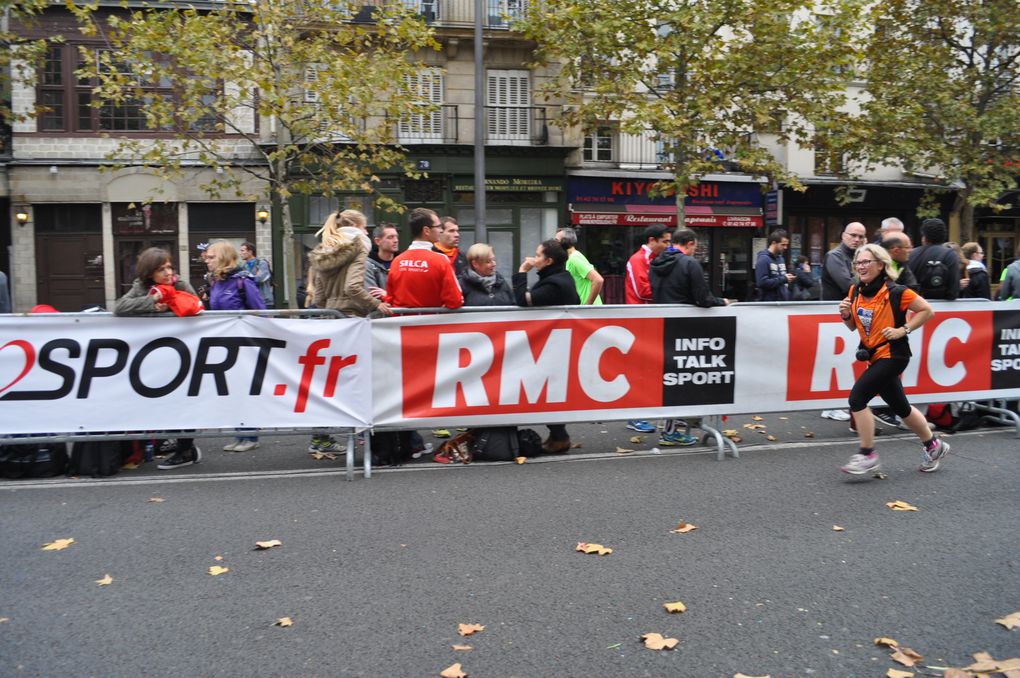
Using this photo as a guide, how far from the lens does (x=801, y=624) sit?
3896 mm

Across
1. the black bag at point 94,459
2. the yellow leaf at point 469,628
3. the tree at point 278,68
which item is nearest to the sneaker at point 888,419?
the yellow leaf at point 469,628

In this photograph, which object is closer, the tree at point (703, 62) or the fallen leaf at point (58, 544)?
the fallen leaf at point (58, 544)

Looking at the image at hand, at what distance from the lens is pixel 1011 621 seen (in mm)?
3906

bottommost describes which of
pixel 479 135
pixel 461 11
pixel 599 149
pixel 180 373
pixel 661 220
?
pixel 180 373

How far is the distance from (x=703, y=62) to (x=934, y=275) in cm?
1081

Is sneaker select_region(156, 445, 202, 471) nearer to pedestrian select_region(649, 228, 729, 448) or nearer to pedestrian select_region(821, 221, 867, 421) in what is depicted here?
pedestrian select_region(649, 228, 729, 448)

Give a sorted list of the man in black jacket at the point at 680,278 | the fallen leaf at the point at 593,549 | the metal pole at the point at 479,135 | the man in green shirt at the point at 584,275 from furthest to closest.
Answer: the metal pole at the point at 479,135 → the man in green shirt at the point at 584,275 → the man in black jacket at the point at 680,278 → the fallen leaf at the point at 593,549

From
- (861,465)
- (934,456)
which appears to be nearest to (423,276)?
(861,465)

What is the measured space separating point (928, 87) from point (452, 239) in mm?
16429

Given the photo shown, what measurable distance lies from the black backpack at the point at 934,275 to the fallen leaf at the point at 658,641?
6.01 metres

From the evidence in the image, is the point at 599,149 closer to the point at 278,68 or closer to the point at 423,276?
the point at 278,68

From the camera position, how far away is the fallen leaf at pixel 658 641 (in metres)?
3.68

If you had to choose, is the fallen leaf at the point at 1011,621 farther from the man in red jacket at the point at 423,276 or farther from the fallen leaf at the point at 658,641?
the man in red jacket at the point at 423,276

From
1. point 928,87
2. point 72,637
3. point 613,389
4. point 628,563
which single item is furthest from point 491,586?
point 928,87
